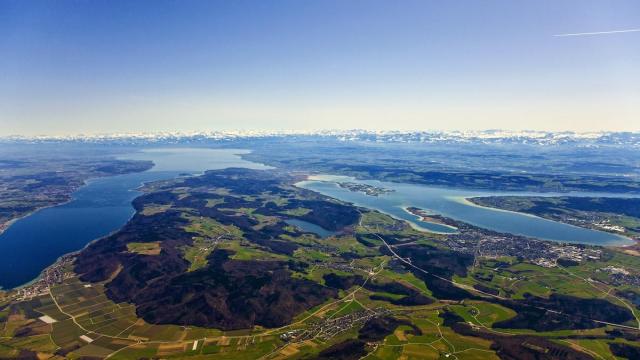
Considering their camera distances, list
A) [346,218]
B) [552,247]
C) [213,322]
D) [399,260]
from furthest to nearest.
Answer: [346,218] → [552,247] → [399,260] → [213,322]

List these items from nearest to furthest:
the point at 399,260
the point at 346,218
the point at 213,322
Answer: the point at 213,322
the point at 399,260
the point at 346,218

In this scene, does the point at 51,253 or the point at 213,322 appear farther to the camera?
the point at 51,253

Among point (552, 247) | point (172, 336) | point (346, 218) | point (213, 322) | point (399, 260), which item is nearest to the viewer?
point (172, 336)

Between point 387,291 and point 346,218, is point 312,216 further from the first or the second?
point 387,291

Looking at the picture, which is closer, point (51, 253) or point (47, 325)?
point (47, 325)

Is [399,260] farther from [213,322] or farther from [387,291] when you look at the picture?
[213,322]

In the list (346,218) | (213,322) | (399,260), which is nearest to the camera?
(213,322)

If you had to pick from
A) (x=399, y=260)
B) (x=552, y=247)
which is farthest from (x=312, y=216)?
(x=552, y=247)

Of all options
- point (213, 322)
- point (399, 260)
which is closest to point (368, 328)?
point (213, 322)
